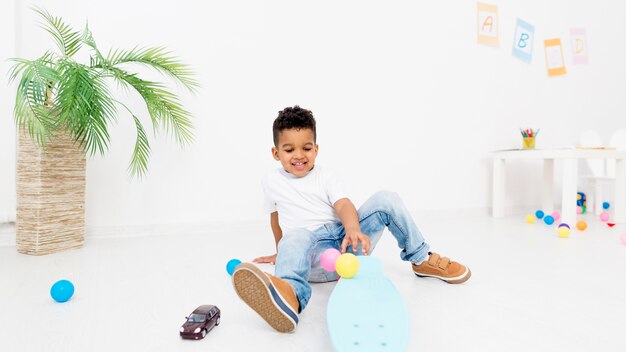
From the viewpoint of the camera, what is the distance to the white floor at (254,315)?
93 centimetres

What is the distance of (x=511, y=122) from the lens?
309 centimetres

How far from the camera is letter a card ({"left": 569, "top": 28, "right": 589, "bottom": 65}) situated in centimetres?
325

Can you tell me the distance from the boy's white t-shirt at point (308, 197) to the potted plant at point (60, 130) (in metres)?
0.74

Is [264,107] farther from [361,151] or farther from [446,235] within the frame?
[446,235]

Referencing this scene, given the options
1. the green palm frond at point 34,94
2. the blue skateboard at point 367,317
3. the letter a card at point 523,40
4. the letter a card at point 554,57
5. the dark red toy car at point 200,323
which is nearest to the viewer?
the blue skateboard at point 367,317

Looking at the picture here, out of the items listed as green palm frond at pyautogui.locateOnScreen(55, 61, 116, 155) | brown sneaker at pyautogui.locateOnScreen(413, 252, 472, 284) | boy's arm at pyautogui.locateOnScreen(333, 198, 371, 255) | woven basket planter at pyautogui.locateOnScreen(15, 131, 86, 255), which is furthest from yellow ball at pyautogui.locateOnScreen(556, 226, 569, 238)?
woven basket planter at pyautogui.locateOnScreen(15, 131, 86, 255)

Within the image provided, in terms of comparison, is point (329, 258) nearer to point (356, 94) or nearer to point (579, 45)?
point (356, 94)

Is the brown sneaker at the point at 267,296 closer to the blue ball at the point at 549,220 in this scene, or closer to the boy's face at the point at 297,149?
the boy's face at the point at 297,149

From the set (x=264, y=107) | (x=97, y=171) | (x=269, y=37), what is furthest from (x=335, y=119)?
(x=97, y=171)

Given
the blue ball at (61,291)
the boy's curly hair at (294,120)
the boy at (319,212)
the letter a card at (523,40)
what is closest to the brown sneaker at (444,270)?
the boy at (319,212)

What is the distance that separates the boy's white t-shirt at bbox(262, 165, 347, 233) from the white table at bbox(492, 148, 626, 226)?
5.69 ft

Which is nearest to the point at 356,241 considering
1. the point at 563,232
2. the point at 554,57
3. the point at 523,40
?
the point at 563,232

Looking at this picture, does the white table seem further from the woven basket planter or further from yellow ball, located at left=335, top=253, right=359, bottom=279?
the woven basket planter

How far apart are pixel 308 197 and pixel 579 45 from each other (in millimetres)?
2938
